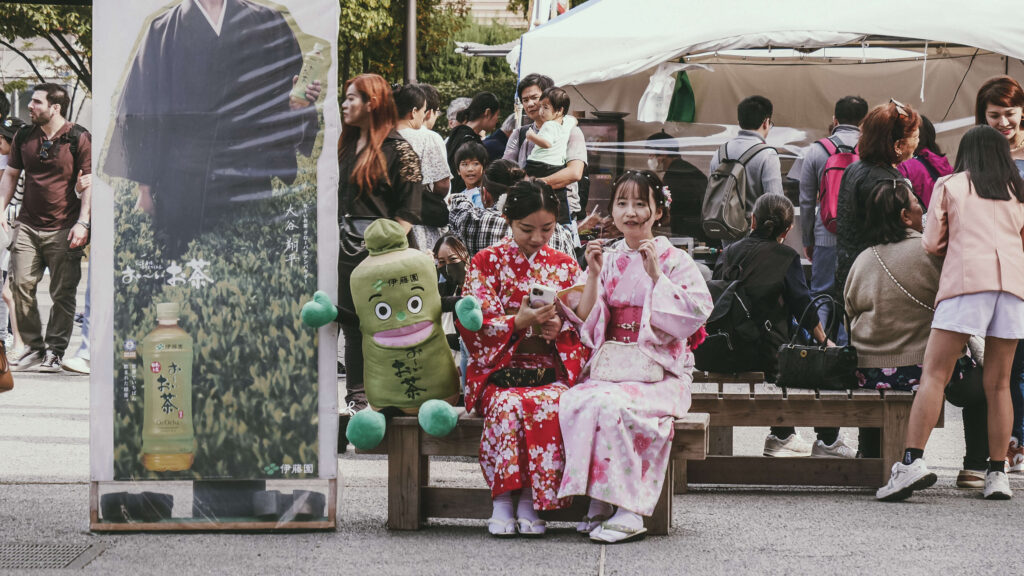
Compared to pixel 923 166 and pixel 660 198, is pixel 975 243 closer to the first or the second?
pixel 660 198

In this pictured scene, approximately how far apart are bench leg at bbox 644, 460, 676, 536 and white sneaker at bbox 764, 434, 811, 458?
2201mm

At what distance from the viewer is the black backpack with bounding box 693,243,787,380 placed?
242 inches

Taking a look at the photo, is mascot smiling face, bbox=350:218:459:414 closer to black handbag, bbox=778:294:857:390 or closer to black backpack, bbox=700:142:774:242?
black handbag, bbox=778:294:857:390

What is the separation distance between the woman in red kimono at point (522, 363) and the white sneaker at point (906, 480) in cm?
158

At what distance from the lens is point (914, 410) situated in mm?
5656

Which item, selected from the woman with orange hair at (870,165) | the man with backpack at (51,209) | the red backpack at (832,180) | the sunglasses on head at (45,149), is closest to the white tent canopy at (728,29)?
the red backpack at (832,180)

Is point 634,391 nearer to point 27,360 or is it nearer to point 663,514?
point 663,514

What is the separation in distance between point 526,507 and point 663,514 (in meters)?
0.53

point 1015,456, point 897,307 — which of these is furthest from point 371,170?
point 1015,456

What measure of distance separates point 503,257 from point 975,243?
2.10 meters

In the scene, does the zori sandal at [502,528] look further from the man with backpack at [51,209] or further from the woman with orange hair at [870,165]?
the man with backpack at [51,209]

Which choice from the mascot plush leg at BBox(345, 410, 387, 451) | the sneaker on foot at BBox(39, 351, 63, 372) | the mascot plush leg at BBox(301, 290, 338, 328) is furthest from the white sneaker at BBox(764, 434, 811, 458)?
the sneaker on foot at BBox(39, 351, 63, 372)

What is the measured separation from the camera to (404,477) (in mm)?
5055

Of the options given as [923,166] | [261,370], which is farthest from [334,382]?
[923,166]
